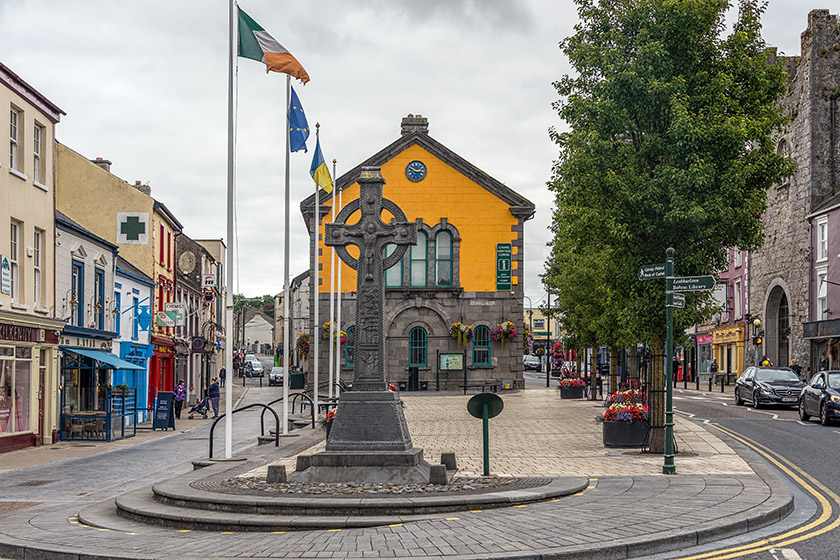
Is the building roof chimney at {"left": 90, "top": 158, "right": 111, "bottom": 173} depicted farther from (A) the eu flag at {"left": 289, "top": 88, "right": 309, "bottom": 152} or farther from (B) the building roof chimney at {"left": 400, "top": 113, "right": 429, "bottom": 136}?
(A) the eu flag at {"left": 289, "top": 88, "right": 309, "bottom": 152}

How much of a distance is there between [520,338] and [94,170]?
21169 mm

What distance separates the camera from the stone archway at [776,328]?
53375mm

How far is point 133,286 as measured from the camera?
126 ft

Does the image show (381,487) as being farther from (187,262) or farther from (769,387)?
(187,262)

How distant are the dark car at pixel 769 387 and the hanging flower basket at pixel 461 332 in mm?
15295

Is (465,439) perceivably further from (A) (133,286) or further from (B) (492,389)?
(B) (492,389)

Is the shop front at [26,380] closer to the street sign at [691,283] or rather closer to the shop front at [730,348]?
the street sign at [691,283]

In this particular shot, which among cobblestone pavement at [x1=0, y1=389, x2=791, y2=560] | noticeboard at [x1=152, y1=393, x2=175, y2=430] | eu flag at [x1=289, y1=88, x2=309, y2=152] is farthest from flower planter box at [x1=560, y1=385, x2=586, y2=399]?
cobblestone pavement at [x1=0, y1=389, x2=791, y2=560]

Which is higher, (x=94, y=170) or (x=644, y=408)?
(x=94, y=170)

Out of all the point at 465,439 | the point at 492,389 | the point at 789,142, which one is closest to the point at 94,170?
the point at 492,389

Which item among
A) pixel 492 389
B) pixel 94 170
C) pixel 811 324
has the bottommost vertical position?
pixel 492 389

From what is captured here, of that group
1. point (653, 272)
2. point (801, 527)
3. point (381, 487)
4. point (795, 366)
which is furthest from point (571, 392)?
point (801, 527)

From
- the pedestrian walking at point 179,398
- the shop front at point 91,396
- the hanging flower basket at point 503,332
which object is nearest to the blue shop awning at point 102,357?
the shop front at point 91,396

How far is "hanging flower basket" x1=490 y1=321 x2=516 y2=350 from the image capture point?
4694 centimetres
